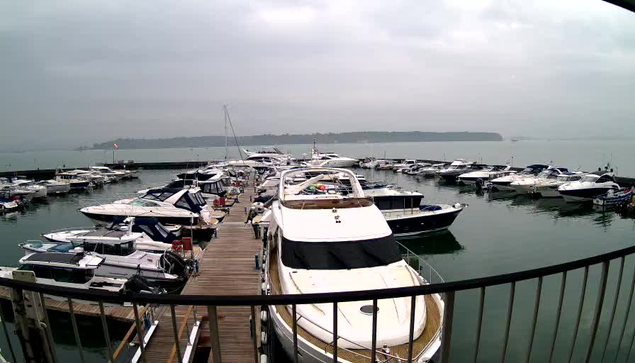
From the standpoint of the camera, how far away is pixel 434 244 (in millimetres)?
18938

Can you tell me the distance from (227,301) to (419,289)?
1095 mm

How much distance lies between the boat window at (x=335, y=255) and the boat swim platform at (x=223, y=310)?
1.65 meters

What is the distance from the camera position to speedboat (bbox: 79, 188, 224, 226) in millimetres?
19562

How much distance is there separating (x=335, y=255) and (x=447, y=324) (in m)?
5.13

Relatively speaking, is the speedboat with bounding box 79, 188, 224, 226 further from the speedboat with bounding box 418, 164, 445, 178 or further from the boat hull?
the speedboat with bounding box 418, 164, 445, 178

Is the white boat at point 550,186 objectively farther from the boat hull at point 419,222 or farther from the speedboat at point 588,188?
the boat hull at point 419,222

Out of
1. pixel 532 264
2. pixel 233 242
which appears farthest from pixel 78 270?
pixel 532 264

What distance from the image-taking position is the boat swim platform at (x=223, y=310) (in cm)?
715

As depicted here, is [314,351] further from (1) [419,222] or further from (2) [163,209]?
(2) [163,209]

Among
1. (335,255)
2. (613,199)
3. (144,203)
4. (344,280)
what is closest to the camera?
(344,280)

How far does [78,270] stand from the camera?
35.0 ft

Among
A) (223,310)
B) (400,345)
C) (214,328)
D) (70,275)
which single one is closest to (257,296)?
(214,328)

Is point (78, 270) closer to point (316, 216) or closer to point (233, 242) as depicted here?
point (233, 242)

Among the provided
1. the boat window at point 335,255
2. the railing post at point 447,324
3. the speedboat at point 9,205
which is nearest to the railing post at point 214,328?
the railing post at point 447,324
